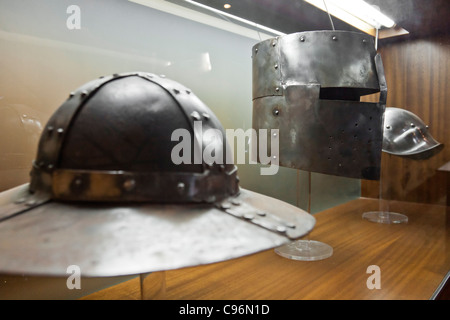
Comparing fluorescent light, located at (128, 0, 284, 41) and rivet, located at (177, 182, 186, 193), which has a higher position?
fluorescent light, located at (128, 0, 284, 41)

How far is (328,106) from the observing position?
1453mm

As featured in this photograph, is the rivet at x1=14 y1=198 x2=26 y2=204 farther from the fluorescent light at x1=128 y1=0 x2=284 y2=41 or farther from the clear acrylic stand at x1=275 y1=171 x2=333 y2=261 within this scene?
the clear acrylic stand at x1=275 y1=171 x2=333 y2=261

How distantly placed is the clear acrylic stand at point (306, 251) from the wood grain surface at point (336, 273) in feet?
0.12

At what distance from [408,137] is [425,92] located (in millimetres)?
312

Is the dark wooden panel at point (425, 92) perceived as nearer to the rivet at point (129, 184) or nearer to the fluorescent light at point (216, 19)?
the fluorescent light at point (216, 19)

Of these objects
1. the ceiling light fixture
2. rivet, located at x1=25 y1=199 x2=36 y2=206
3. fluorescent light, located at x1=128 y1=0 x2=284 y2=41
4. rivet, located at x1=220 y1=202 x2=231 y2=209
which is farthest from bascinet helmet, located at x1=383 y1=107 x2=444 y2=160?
rivet, located at x1=25 y1=199 x2=36 y2=206

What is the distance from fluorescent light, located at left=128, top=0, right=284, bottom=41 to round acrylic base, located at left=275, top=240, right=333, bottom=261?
1.14 metres

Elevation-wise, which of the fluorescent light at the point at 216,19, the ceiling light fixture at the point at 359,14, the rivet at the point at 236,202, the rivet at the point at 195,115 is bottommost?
the rivet at the point at 236,202

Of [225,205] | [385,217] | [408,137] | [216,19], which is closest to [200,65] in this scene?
[216,19]

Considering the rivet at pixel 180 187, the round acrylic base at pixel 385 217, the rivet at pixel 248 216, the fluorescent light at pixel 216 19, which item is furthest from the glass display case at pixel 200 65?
the rivet at pixel 248 216

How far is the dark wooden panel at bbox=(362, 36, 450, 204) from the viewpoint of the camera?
212 cm

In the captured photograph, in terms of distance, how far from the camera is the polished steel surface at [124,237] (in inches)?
21.2

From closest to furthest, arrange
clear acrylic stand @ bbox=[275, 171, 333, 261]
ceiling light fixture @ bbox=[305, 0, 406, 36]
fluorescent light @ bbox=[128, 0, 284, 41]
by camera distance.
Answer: fluorescent light @ bbox=[128, 0, 284, 41] < clear acrylic stand @ bbox=[275, 171, 333, 261] < ceiling light fixture @ bbox=[305, 0, 406, 36]
